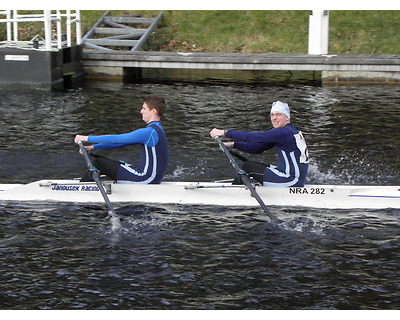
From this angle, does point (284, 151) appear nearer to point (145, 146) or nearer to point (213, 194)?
point (213, 194)

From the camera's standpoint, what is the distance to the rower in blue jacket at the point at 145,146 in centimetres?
1155

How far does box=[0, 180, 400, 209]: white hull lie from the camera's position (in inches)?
468

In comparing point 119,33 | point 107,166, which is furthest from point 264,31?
point 107,166

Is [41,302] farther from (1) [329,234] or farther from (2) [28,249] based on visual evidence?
(1) [329,234]

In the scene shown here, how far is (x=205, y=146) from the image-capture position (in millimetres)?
17125

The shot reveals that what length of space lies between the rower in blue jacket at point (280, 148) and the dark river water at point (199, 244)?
496mm

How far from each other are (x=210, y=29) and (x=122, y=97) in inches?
311

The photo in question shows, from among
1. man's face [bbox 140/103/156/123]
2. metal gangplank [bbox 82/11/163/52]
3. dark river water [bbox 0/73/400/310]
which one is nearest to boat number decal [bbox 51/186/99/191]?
dark river water [bbox 0/73/400/310]

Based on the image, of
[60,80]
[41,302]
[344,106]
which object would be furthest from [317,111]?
[41,302]

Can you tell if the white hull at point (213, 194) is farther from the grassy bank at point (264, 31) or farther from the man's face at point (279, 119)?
the grassy bank at point (264, 31)

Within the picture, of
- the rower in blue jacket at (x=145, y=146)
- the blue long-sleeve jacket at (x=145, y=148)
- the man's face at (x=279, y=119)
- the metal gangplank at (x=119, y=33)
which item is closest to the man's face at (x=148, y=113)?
the rower in blue jacket at (x=145, y=146)

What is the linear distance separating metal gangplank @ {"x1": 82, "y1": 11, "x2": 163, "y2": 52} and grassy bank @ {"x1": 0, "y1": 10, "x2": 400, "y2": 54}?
55cm

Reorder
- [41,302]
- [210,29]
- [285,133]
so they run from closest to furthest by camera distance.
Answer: [41,302]
[285,133]
[210,29]

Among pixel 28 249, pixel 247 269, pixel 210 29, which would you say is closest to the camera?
pixel 247 269
